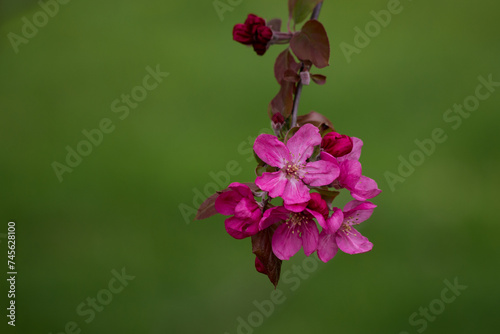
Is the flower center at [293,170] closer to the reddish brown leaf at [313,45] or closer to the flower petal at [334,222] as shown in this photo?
the flower petal at [334,222]

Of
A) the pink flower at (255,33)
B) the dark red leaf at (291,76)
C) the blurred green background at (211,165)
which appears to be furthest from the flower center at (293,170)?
the blurred green background at (211,165)

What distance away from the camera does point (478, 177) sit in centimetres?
292

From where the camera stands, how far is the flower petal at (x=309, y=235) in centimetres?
97

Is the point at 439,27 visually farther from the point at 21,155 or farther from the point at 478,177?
the point at 21,155

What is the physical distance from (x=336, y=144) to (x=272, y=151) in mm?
112

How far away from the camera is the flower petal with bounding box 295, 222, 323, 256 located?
3.17ft

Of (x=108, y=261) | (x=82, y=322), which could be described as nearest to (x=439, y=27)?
(x=108, y=261)

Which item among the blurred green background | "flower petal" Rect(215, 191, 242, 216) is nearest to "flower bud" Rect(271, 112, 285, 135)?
"flower petal" Rect(215, 191, 242, 216)

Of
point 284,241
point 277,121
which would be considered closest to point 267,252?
point 284,241

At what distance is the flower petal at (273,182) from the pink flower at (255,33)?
0.33m

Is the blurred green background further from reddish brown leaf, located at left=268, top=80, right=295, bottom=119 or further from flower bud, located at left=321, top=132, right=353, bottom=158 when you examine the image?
flower bud, located at left=321, top=132, right=353, bottom=158

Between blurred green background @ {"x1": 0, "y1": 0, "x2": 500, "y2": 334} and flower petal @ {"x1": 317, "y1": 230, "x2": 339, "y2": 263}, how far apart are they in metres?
1.58

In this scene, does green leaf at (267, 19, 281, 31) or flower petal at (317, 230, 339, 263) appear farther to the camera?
green leaf at (267, 19, 281, 31)

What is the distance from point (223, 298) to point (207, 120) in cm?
98
